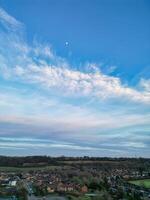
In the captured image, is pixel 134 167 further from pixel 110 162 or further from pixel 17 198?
pixel 17 198

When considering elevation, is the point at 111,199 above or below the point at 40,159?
below

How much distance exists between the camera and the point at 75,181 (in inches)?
2753

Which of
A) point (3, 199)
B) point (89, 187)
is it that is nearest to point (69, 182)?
point (89, 187)

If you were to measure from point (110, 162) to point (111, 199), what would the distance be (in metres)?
61.6

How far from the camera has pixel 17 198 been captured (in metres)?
50.2

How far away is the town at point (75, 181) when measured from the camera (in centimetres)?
5072

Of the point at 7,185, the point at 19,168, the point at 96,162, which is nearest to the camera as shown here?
the point at 7,185

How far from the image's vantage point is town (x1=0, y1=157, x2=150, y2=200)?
166ft

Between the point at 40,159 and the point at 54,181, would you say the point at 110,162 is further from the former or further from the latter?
the point at 54,181

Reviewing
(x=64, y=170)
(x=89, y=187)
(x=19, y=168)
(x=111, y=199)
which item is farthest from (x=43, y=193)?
(x=19, y=168)

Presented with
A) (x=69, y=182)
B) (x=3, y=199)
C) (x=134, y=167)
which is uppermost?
(x=134, y=167)

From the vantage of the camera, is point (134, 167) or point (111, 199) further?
point (134, 167)

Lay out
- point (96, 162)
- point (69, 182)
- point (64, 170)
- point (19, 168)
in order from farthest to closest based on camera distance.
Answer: point (96, 162)
point (19, 168)
point (64, 170)
point (69, 182)

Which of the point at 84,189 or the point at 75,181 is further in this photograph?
the point at 75,181
